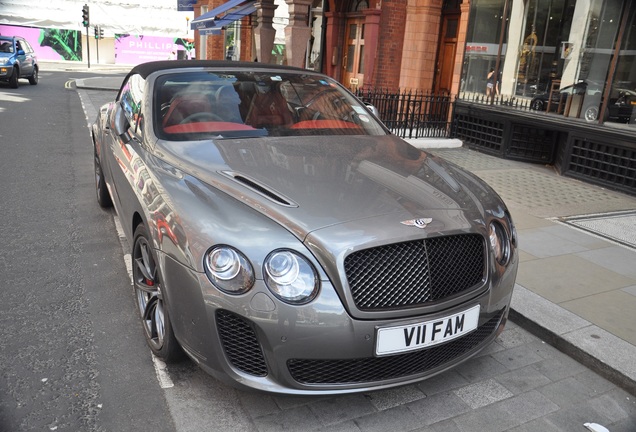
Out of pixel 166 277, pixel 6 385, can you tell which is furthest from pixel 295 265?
pixel 6 385

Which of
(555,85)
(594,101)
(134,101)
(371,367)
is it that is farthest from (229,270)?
(555,85)

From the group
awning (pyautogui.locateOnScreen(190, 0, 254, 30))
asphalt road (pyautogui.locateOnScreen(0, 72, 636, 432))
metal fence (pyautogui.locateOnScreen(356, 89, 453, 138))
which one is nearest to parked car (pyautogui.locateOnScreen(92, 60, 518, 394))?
asphalt road (pyautogui.locateOnScreen(0, 72, 636, 432))

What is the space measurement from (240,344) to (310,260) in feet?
1.59

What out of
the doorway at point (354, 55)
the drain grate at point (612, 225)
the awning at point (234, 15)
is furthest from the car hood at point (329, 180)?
the awning at point (234, 15)

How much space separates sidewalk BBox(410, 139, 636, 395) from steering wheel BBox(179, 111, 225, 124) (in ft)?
8.24

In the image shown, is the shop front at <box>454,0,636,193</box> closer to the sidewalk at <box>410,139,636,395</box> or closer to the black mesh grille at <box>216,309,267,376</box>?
the sidewalk at <box>410,139,636,395</box>

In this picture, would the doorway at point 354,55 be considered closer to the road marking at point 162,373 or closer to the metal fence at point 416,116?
the metal fence at point 416,116

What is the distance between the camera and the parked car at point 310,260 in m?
2.38

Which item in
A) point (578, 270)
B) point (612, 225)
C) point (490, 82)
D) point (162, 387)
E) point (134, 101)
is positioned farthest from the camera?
point (490, 82)

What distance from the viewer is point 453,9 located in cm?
1342

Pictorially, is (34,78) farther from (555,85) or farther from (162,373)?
(162,373)

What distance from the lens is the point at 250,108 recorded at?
3891mm

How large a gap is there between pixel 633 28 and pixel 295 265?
7.79 meters

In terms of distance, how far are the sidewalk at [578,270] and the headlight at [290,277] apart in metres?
2.03
